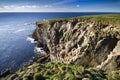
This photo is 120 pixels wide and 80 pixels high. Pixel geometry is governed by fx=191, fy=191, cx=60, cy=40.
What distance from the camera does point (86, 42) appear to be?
2501 inches

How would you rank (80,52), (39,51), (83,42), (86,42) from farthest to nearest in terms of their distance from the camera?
1. (39,51)
2. (83,42)
3. (86,42)
4. (80,52)

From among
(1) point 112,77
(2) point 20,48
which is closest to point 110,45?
(1) point 112,77

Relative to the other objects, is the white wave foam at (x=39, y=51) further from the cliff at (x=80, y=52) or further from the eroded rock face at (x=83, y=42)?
the eroded rock face at (x=83, y=42)

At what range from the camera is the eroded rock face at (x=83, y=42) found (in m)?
58.3

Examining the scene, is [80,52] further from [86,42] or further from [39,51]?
[39,51]

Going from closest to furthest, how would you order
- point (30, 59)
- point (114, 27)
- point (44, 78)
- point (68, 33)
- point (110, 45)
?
point (44, 78) < point (110, 45) < point (114, 27) < point (68, 33) < point (30, 59)

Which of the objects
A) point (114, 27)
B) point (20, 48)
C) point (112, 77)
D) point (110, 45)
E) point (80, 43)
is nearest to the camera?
point (112, 77)

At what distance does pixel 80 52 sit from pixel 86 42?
4011 mm

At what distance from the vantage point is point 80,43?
6712 centimetres

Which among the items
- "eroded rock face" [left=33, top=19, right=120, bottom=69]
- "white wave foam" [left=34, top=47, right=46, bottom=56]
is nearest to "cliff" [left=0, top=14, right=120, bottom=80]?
"eroded rock face" [left=33, top=19, right=120, bottom=69]

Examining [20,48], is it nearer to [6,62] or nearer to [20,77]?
[6,62]

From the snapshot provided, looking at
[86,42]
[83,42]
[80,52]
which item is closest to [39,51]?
[83,42]

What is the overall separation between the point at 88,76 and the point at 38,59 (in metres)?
51.7

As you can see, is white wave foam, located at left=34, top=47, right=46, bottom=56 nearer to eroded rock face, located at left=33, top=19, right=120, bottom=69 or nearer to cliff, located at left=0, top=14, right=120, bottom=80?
cliff, located at left=0, top=14, right=120, bottom=80
